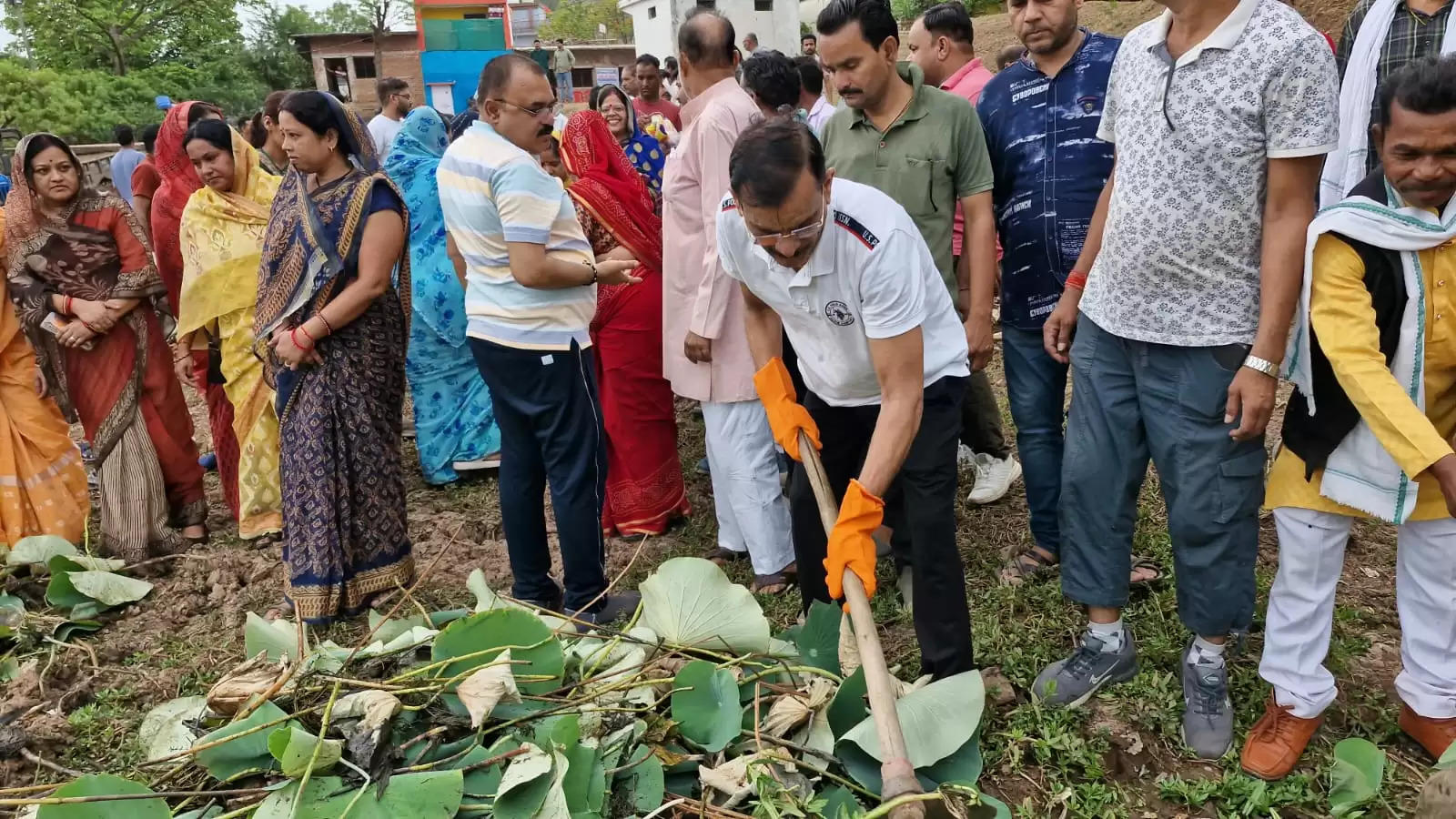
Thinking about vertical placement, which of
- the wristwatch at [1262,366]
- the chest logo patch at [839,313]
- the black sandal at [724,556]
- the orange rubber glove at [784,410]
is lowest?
the black sandal at [724,556]

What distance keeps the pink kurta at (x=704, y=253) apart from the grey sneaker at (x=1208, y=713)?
158 centimetres

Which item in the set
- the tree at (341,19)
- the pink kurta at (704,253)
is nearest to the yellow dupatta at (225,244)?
the pink kurta at (704,253)

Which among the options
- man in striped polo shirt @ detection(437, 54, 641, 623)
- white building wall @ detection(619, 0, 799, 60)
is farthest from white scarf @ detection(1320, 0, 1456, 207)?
white building wall @ detection(619, 0, 799, 60)

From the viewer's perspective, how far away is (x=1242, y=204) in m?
2.05

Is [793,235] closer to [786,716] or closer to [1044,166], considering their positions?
[786,716]

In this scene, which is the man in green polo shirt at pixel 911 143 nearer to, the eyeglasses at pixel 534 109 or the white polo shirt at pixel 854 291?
the white polo shirt at pixel 854 291

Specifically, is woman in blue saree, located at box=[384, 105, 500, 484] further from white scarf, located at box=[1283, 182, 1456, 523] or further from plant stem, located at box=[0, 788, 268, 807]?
white scarf, located at box=[1283, 182, 1456, 523]

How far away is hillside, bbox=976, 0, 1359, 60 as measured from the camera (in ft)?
29.2

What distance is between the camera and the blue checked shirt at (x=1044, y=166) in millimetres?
2777

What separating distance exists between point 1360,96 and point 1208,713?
5.45 ft

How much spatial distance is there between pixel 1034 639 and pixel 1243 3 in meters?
1.71

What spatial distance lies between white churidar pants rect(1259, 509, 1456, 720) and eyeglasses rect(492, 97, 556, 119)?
2.19 m

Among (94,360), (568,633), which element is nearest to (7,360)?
(94,360)

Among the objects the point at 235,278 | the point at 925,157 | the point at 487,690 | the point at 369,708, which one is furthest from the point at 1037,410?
Answer: the point at 235,278
